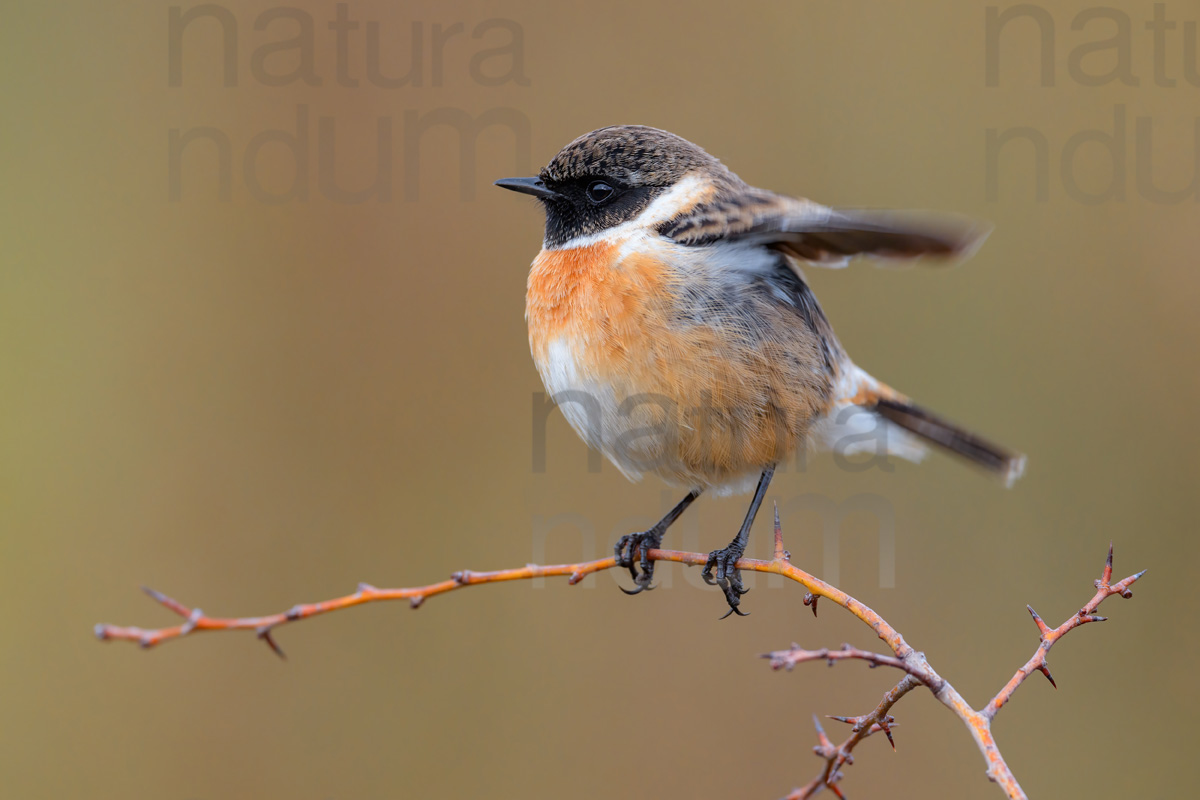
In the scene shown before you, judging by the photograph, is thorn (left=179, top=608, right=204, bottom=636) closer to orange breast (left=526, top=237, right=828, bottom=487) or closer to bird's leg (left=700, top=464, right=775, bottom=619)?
orange breast (left=526, top=237, right=828, bottom=487)

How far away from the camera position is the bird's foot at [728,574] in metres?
3.86

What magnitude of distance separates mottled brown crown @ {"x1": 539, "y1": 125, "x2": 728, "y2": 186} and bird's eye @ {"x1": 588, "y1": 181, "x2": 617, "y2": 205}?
1.7 inches

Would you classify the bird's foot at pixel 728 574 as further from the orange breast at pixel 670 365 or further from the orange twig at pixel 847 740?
the orange twig at pixel 847 740

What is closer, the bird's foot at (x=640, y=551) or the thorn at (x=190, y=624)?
the thorn at (x=190, y=624)

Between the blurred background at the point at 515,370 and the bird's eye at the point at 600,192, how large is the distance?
4.79ft

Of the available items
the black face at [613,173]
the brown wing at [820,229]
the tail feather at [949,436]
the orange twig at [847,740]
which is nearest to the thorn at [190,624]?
the orange twig at [847,740]

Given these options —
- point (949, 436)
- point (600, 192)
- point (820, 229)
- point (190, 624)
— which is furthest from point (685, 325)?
point (190, 624)

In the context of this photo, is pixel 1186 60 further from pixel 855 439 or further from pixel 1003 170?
pixel 855 439

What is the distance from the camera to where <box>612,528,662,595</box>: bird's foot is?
4.18 metres

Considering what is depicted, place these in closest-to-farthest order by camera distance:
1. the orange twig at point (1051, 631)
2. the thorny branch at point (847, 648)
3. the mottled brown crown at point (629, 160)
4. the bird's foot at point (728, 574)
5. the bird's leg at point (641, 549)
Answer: the thorny branch at point (847, 648) < the orange twig at point (1051, 631) < the bird's foot at point (728, 574) < the mottled brown crown at point (629, 160) < the bird's leg at point (641, 549)

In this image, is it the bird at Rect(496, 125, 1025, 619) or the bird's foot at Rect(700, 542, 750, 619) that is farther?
the bird's foot at Rect(700, 542, 750, 619)

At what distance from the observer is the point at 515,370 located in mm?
6191

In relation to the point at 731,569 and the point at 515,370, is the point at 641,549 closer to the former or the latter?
the point at 731,569

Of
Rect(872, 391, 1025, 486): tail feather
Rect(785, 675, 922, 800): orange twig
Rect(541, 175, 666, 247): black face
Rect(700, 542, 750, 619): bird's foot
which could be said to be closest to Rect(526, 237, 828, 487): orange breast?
Rect(541, 175, 666, 247): black face
